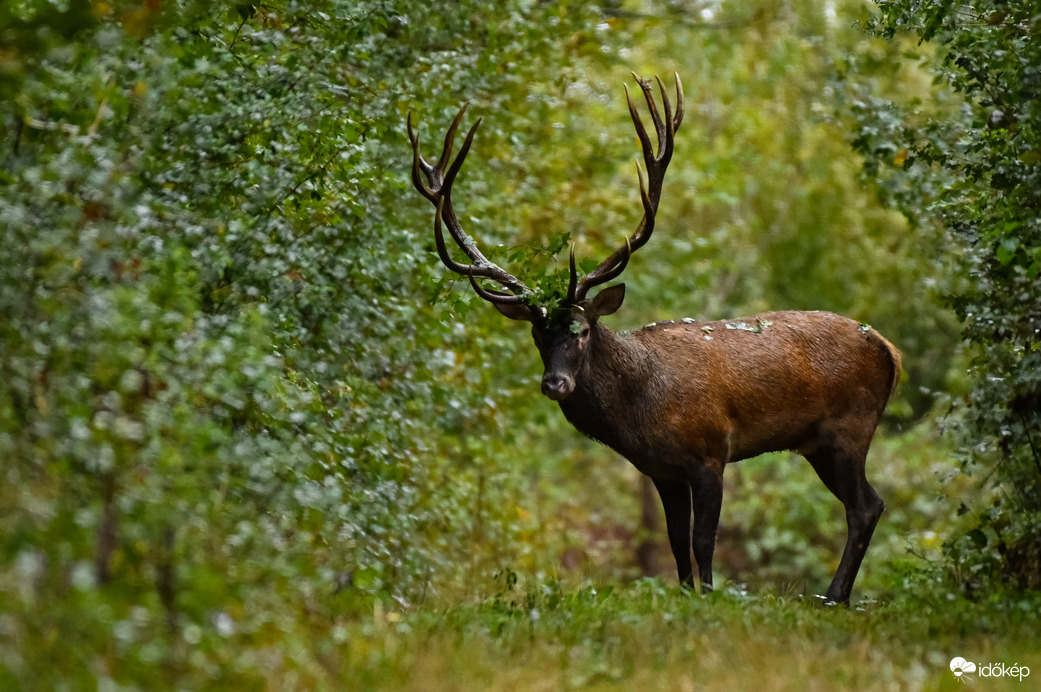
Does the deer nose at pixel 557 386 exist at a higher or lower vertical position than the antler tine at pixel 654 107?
lower

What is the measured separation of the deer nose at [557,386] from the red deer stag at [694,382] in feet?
0.05

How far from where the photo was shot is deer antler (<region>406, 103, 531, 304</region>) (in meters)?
7.62

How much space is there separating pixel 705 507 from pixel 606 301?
4.78 feet

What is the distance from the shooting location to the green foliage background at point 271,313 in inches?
169

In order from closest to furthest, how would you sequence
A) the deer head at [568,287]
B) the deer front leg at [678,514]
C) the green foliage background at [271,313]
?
1. the green foliage background at [271,313]
2. the deer head at [568,287]
3. the deer front leg at [678,514]

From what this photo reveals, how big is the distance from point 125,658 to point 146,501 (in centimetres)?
59

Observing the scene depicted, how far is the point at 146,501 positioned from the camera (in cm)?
427

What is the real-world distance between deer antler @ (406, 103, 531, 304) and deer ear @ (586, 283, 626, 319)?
44 cm

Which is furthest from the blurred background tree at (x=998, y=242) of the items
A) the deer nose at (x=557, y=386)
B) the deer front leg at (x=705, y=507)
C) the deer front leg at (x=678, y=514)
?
the deer nose at (x=557, y=386)

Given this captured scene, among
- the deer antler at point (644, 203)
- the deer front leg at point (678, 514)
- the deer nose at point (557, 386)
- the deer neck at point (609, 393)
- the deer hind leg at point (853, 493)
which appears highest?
the deer antler at point (644, 203)

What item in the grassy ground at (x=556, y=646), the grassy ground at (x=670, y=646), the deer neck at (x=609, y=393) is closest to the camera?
the grassy ground at (x=556, y=646)

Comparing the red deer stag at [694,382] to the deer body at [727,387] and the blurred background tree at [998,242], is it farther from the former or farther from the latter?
the blurred background tree at [998,242]

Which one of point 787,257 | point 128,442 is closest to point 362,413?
point 128,442

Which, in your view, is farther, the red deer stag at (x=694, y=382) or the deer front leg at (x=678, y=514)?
the deer front leg at (x=678, y=514)
